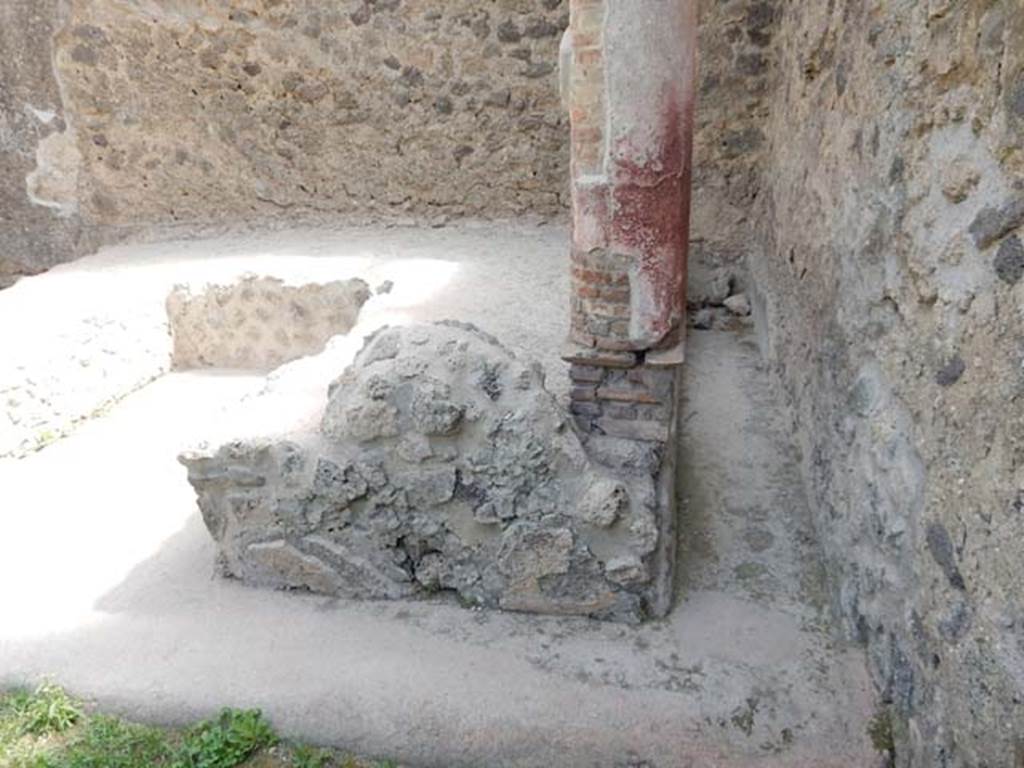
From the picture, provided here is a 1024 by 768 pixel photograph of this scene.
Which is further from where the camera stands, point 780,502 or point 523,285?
point 523,285

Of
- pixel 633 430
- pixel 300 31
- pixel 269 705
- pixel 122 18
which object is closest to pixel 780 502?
pixel 633 430

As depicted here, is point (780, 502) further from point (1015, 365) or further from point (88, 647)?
point (88, 647)

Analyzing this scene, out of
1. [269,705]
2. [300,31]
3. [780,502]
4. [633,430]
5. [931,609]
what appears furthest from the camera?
[300,31]

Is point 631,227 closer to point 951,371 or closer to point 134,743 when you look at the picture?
point 951,371

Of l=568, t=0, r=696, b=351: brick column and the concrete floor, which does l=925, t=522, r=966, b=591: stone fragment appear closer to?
the concrete floor

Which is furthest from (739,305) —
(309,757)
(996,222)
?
(309,757)

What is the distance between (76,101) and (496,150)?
3333mm

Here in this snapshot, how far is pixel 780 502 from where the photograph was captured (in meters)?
3.29

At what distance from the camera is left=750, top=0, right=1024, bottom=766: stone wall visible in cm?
153

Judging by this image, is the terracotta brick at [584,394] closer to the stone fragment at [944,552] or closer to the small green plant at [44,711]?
the stone fragment at [944,552]

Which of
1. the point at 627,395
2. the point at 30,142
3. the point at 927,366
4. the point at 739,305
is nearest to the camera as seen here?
the point at 927,366

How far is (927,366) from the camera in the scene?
76.1 inches

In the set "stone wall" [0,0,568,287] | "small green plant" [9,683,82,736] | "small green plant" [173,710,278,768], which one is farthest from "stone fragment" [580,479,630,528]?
"stone wall" [0,0,568,287]

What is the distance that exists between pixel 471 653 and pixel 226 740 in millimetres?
748
